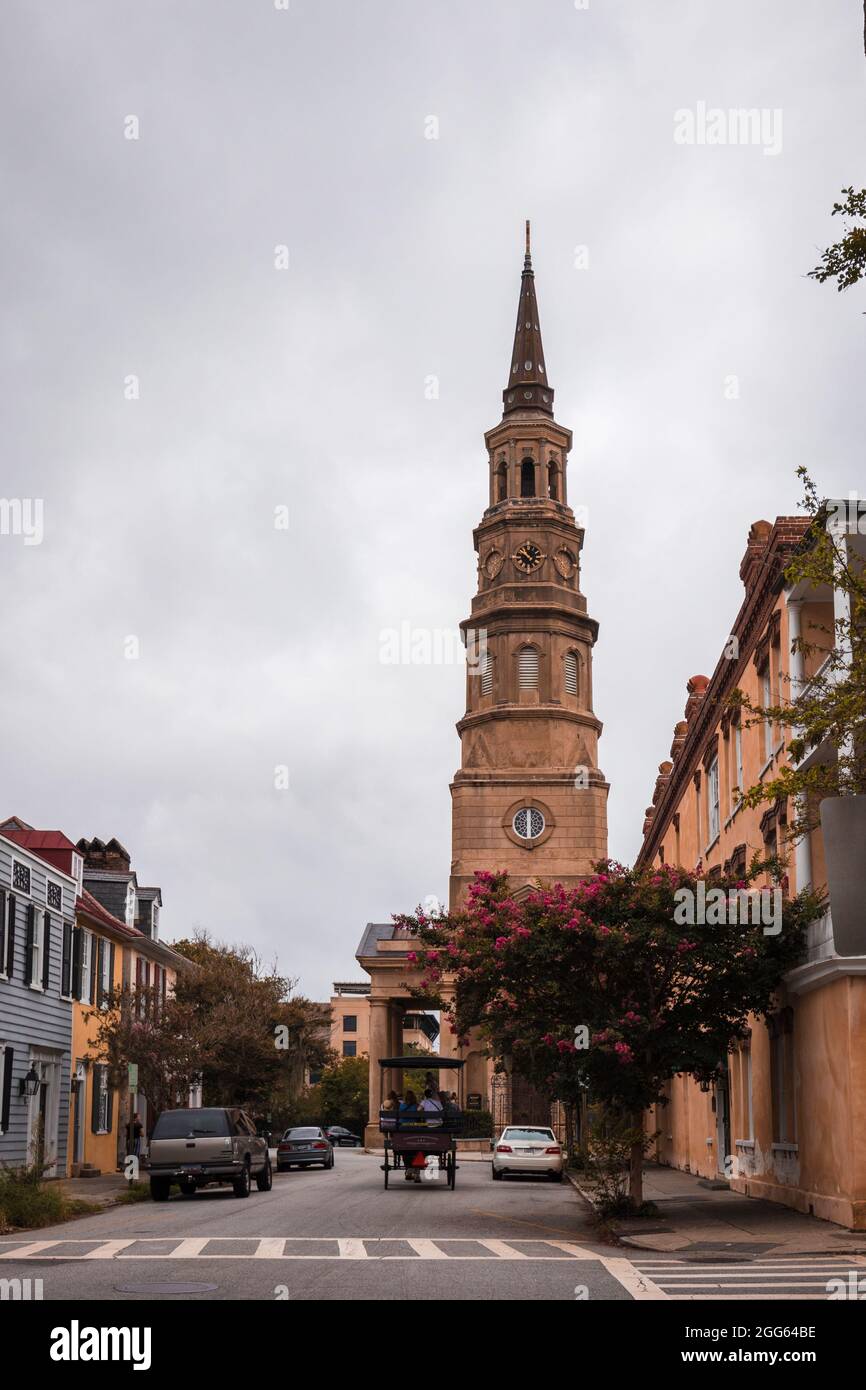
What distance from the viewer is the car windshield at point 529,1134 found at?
36875mm

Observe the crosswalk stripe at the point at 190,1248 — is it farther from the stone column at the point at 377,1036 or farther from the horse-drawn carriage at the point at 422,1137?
the stone column at the point at 377,1036

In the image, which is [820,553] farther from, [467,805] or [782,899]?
[467,805]

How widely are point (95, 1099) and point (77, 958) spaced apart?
404 cm

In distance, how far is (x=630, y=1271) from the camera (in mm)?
15156

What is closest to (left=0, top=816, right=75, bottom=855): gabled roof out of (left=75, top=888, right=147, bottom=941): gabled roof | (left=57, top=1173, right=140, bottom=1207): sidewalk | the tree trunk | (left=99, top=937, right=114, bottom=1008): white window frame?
(left=75, top=888, right=147, bottom=941): gabled roof

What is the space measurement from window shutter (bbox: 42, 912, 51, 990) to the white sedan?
11.1 m

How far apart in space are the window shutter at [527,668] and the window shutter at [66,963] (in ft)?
110

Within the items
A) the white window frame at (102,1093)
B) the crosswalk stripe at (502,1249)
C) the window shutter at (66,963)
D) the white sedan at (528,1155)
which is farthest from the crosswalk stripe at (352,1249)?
the white window frame at (102,1093)

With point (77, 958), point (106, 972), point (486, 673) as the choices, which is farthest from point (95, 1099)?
point (486, 673)

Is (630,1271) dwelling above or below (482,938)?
below

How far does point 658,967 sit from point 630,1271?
8136 millimetres
